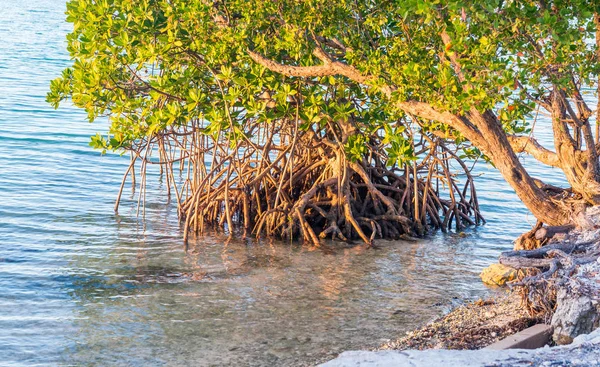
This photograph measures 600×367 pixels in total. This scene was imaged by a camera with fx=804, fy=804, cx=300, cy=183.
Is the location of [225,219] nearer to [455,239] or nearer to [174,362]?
[455,239]

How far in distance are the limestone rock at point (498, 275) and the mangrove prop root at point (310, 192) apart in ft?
5.64

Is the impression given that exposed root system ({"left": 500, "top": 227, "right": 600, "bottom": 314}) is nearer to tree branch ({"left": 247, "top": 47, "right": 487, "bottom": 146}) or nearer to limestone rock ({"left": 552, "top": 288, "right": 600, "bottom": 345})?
limestone rock ({"left": 552, "top": 288, "right": 600, "bottom": 345})

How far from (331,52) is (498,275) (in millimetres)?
2995

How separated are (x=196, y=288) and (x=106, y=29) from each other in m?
2.70

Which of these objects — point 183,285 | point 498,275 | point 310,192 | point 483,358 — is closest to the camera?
point 483,358

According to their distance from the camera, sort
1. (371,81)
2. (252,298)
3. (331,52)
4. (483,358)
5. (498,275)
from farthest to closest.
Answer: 1. (331,52)
2. (498,275)
3. (252,298)
4. (371,81)
5. (483,358)

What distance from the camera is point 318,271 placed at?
29.1ft

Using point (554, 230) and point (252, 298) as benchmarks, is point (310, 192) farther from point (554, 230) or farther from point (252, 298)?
point (554, 230)

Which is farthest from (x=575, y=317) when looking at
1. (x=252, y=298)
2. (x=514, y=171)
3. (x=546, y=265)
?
(x=252, y=298)

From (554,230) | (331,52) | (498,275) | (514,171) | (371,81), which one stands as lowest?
(498,275)

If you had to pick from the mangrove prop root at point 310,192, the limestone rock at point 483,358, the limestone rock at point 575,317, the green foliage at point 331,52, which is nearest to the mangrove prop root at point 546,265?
the limestone rock at point 575,317

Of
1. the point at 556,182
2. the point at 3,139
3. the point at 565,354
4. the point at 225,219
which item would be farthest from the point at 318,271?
the point at 3,139

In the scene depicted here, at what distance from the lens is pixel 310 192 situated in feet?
32.7

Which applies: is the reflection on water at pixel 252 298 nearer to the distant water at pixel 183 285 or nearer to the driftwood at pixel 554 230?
the distant water at pixel 183 285
